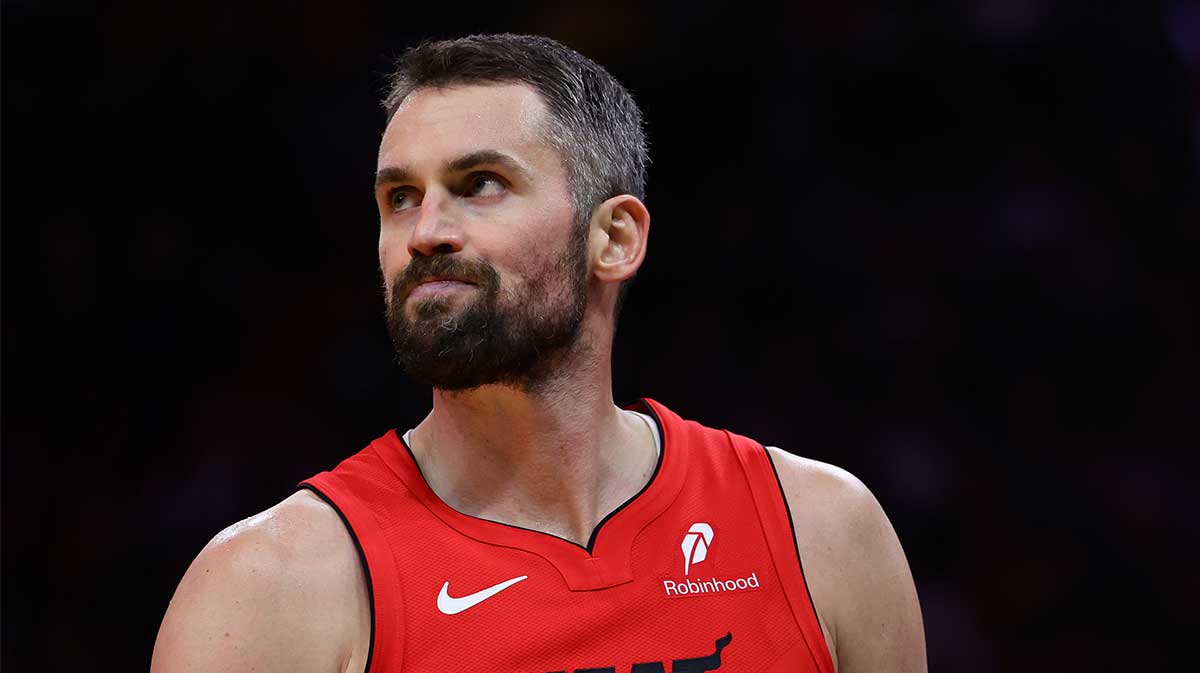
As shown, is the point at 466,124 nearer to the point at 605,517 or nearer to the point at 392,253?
the point at 392,253

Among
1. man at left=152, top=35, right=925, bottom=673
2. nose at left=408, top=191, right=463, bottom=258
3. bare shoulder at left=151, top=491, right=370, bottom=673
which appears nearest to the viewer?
bare shoulder at left=151, top=491, right=370, bottom=673

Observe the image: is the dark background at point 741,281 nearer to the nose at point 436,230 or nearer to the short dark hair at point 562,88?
the short dark hair at point 562,88

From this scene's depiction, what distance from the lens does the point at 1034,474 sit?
5.26 m

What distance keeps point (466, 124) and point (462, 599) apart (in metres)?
0.91

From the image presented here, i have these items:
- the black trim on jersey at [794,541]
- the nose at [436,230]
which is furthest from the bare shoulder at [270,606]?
the black trim on jersey at [794,541]

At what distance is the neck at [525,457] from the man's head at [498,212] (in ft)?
0.22

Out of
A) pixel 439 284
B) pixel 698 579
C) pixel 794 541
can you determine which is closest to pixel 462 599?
pixel 698 579

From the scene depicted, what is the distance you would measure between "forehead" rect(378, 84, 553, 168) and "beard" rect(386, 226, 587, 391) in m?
0.21

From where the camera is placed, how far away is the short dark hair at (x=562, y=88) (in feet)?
8.52

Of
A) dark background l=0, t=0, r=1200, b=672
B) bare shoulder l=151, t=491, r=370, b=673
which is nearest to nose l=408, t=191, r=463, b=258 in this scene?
bare shoulder l=151, t=491, r=370, b=673

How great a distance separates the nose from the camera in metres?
2.41

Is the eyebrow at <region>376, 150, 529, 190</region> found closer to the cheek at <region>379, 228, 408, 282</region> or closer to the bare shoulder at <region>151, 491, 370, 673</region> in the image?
the cheek at <region>379, 228, 408, 282</region>

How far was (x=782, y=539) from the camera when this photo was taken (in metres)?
2.63

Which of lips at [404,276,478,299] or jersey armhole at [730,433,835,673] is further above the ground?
lips at [404,276,478,299]
